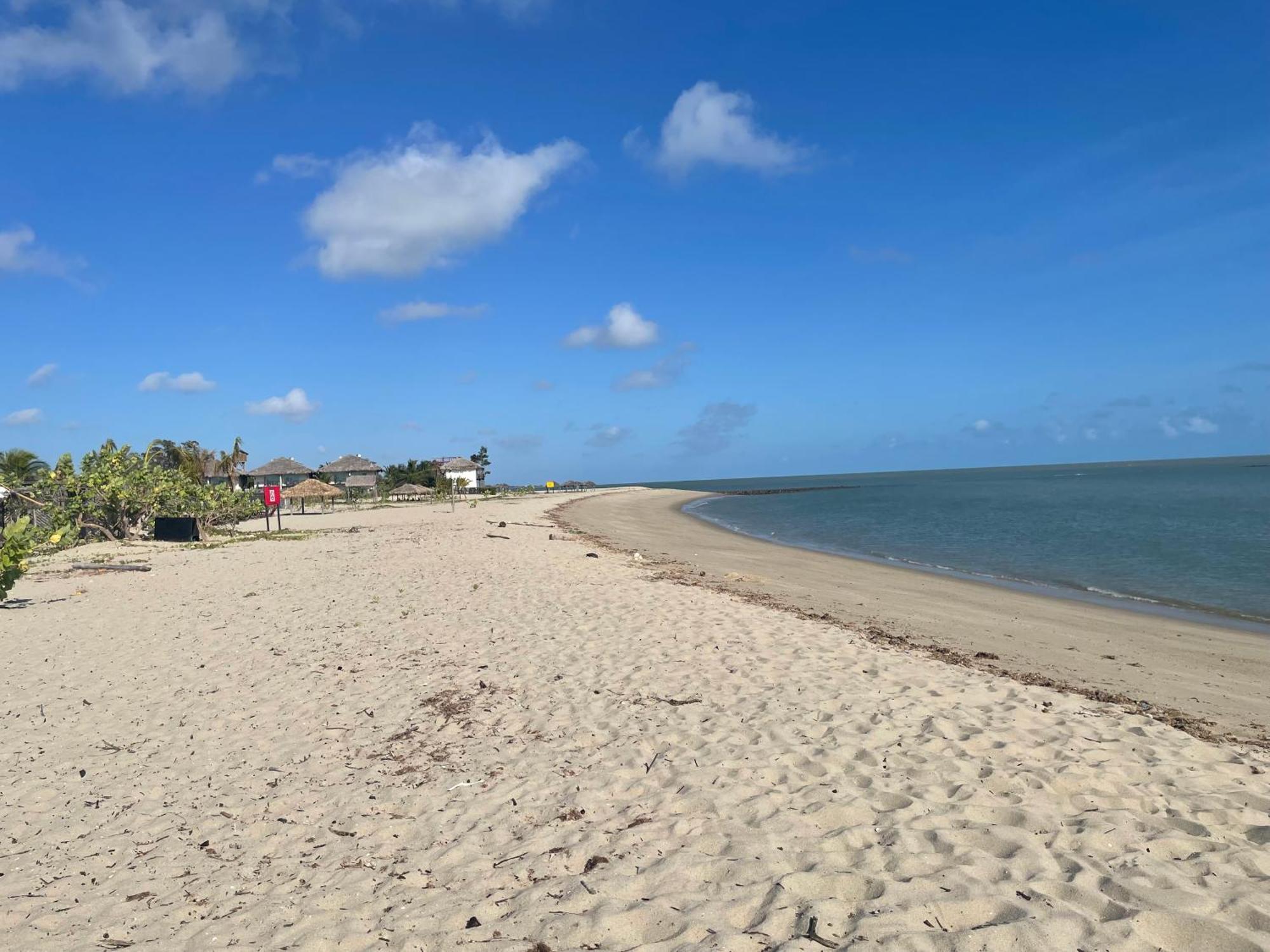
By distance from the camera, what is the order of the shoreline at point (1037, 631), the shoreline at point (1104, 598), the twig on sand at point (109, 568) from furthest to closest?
the twig on sand at point (109, 568) < the shoreline at point (1104, 598) < the shoreline at point (1037, 631)

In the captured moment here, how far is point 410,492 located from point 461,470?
17.3 meters

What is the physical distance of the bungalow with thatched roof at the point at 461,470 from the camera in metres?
76.8

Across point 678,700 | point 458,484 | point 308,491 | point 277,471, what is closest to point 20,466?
point 308,491

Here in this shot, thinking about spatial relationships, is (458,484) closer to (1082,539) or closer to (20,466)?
(20,466)

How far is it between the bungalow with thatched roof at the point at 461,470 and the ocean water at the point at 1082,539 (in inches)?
1171

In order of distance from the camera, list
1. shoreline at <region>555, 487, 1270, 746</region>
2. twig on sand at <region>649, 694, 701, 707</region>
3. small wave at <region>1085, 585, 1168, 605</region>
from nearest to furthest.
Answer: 1. twig on sand at <region>649, 694, 701, 707</region>
2. shoreline at <region>555, 487, 1270, 746</region>
3. small wave at <region>1085, 585, 1168, 605</region>

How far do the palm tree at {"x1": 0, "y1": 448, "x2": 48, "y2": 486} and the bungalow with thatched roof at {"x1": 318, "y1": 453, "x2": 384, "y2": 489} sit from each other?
31593mm

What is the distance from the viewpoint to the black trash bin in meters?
24.1

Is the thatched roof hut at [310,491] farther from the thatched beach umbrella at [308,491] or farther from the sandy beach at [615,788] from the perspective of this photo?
the sandy beach at [615,788]

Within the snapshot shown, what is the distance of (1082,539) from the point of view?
27.1m

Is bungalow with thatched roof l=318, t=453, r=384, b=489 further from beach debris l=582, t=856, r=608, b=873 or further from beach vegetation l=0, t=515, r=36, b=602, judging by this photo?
beach debris l=582, t=856, r=608, b=873

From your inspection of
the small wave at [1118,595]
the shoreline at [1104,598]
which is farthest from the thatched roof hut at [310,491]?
the small wave at [1118,595]

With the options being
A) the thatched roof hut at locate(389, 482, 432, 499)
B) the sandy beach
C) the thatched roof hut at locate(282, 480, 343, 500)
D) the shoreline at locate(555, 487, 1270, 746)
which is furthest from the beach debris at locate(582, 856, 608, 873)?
the thatched roof hut at locate(389, 482, 432, 499)

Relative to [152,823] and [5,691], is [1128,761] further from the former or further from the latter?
[5,691]
